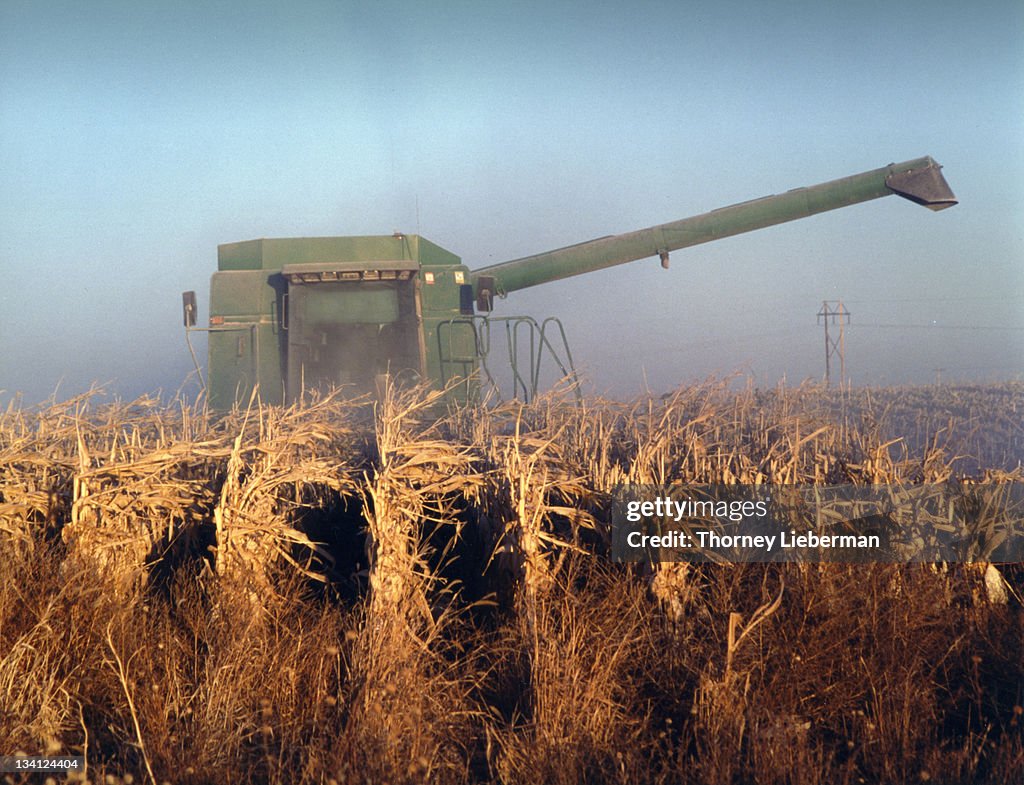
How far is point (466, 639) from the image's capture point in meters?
5.31

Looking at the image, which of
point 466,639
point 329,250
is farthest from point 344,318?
point 466,639

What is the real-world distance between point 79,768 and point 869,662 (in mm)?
3734

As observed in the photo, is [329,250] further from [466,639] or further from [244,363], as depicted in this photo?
[466,639]

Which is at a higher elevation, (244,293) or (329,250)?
(329,250)

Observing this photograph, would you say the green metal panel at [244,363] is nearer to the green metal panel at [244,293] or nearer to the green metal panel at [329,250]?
the green metal panel at [244,293]

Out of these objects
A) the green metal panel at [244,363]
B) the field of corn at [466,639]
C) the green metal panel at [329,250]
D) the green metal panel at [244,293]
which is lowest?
the field of corn at [466,639]

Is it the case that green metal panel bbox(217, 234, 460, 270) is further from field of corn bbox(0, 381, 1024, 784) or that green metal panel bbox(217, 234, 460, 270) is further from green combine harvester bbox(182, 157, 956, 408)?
field of corn bbox(0, 381, 1024, 784)

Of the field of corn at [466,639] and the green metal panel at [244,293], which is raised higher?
the green metal panel at [244,293]

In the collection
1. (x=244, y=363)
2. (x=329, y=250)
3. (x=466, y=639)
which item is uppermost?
(x=329, y=250)

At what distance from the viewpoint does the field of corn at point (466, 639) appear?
4.42 m

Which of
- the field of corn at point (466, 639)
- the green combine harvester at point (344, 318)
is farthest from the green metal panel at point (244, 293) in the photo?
the field of corn at point (466, 639)

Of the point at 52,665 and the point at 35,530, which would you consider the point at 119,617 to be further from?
the point at 35,530

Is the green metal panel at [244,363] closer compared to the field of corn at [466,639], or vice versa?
the field of corn at [466,639]

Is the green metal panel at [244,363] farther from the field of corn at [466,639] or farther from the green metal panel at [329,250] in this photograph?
the field of corn at [466,639]
